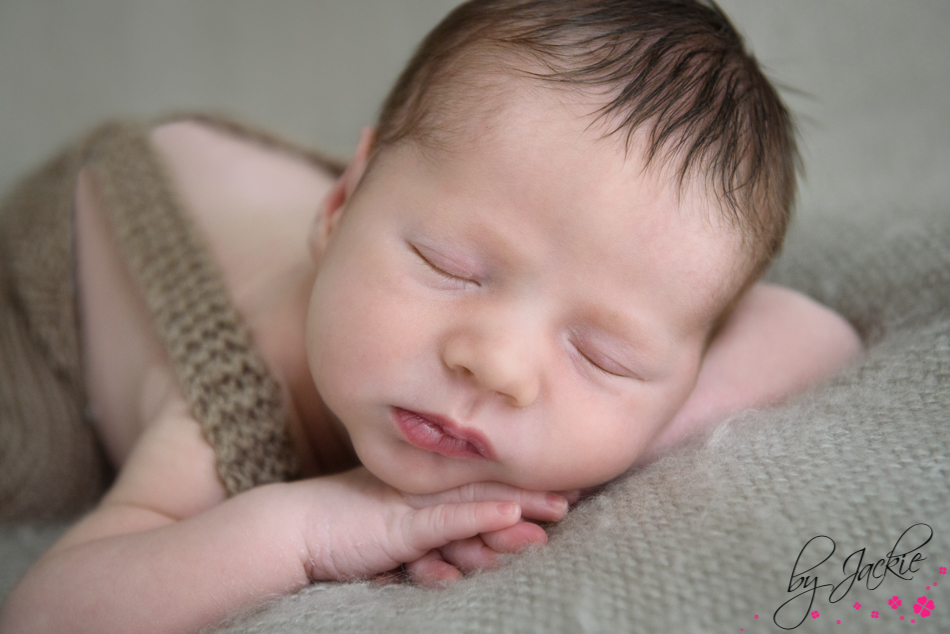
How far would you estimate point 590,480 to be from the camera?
0.72 m

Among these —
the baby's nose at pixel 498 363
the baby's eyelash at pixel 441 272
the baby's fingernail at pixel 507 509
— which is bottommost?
the baby's fingernail at pixel 507 509

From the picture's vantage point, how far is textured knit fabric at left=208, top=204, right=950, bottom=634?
1.63 feet

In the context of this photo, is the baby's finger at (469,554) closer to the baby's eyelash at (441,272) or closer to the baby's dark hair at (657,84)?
the baby's eyelash at (441,272)

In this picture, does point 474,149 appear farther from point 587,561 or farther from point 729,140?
point 587,561

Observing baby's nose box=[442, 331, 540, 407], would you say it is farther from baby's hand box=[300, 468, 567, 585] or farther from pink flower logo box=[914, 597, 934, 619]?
pink flower logo box=[914, 597, 934, 619]

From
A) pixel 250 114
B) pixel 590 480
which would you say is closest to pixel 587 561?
pixel 590 480

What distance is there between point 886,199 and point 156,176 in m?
1.22

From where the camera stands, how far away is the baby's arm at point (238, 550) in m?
0.67

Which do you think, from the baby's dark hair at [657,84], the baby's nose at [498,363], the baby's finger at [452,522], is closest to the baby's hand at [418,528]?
the baby's finger at [452,522]

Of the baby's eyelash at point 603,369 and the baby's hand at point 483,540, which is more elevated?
the baby's eyelash at point 603,369

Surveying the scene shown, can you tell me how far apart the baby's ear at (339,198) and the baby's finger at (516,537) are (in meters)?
0.41

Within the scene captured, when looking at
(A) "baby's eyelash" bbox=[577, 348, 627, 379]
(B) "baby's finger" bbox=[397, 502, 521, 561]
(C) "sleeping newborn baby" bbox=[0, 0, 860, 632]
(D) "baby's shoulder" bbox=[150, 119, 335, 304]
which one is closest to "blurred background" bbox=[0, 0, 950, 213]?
(D) "baby's shoulder" bbox=[150, 119, 335, 304]
